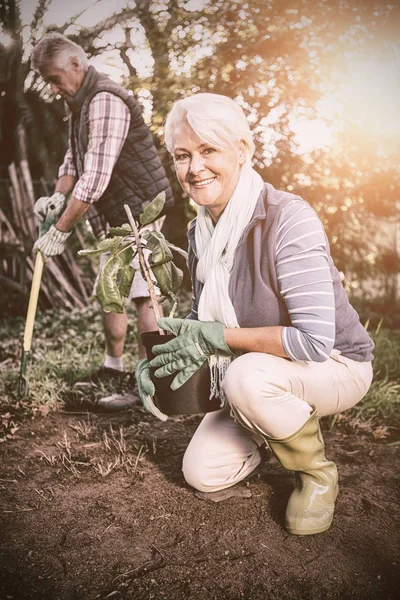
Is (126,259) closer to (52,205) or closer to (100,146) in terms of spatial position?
(100,146)

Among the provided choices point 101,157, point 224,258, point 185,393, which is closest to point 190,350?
point 185,393

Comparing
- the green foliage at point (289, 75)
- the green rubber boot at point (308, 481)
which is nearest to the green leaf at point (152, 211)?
the green rubber boot at point (308, 481)

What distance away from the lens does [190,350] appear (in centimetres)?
162

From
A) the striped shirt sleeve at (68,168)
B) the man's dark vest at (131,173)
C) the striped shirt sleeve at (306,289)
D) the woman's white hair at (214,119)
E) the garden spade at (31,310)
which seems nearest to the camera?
the striped shirt sleeve at (306,289)

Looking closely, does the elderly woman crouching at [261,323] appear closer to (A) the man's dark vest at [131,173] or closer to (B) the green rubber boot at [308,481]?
(B) the green rubber boot at [308,481]

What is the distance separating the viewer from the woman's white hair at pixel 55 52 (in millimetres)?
2748

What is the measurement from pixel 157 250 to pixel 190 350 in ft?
1.49

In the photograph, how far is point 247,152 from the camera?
1.81 meters

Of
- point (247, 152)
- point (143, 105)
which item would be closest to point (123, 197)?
point (247, 152)

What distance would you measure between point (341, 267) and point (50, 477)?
3.45 m

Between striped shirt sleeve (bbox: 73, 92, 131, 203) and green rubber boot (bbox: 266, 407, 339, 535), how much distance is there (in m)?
1.75

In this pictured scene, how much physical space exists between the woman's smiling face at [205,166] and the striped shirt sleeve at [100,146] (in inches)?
42.8

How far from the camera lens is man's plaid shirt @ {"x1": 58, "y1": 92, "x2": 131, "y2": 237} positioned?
2.78 m

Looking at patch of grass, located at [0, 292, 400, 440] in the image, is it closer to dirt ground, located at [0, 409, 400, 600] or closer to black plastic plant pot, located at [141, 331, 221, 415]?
dirt ground, located at [0, 409, 400, 600]
